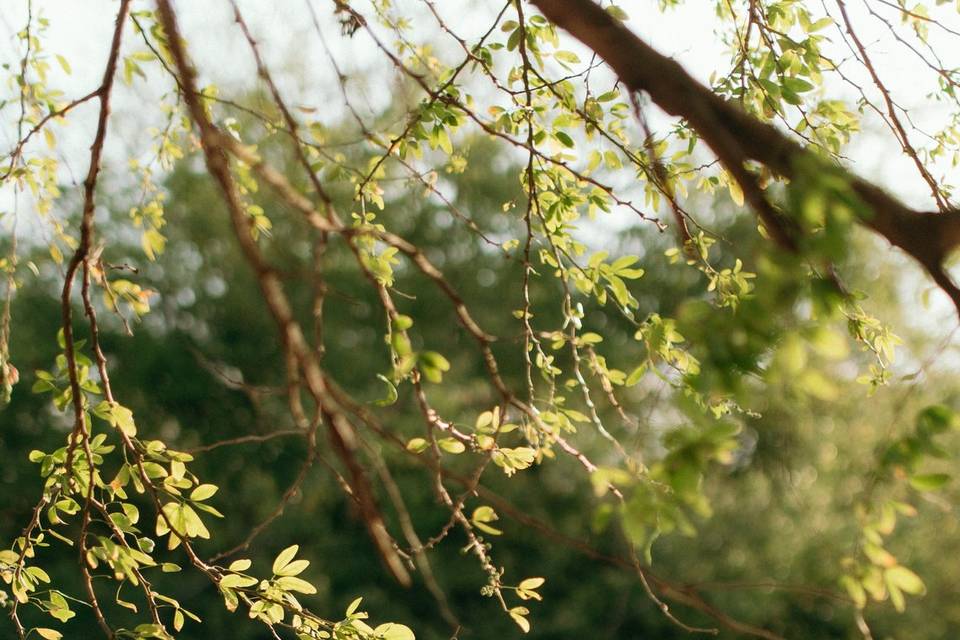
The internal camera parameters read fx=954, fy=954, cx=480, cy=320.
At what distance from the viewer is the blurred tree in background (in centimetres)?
92

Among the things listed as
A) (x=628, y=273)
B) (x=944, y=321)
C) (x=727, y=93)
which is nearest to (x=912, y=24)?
(x=727, y=93)

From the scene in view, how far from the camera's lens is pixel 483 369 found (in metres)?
10.4

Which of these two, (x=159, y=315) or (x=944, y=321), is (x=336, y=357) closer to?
(x=159, y=315)

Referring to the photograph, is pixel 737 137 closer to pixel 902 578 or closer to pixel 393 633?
pixel 902 578

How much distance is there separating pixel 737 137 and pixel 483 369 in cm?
948

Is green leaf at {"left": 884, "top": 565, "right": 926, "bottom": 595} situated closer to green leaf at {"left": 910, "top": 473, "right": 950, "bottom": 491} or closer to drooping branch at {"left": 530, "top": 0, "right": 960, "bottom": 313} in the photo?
green leaf at {"left": 910, "top": 473, "right": 950, "bottom": 491}

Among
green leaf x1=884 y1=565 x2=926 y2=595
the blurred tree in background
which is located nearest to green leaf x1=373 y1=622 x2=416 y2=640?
the blurred tree in background

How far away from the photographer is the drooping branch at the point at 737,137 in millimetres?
917

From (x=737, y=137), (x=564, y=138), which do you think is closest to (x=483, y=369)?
(x=564, y=138)

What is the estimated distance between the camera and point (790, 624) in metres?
8.59

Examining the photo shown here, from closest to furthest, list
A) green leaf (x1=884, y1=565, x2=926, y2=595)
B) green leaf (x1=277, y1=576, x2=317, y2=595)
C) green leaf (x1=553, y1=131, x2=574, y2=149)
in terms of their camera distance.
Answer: green leaf (x1=884, y1=565, x2=926, y2=595)
green leaf (x1=277, y1=576, x2=317, y2=595)
green leaf (x1=553, y1=131, x2=574, y2=149)

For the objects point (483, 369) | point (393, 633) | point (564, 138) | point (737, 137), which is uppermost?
point (483, 369)

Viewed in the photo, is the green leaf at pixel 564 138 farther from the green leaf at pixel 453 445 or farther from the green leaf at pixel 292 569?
the green leaf at pixel 292 569

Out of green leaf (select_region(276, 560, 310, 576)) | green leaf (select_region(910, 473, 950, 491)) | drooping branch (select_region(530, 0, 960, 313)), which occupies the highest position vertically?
drooping branch (select_region(530, 0, 960, 313))
